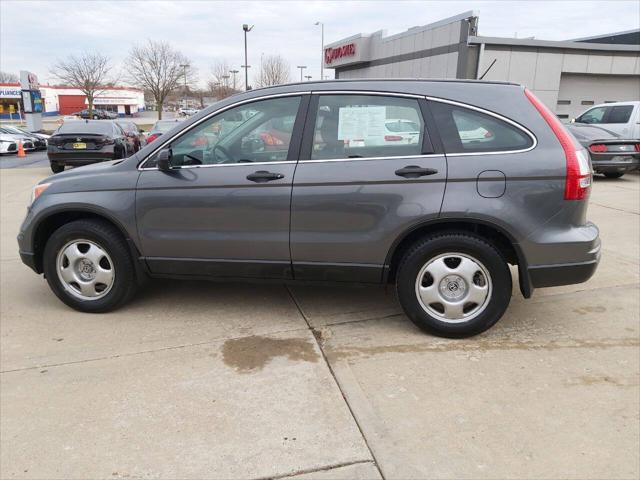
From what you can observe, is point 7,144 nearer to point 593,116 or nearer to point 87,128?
point 87,128

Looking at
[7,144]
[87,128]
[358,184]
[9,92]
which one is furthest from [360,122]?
[9,92]

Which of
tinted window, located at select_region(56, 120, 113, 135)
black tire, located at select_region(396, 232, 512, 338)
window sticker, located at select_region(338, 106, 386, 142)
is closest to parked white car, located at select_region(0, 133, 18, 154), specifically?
tinted window, located at select_region(56, 120, 113, 135)

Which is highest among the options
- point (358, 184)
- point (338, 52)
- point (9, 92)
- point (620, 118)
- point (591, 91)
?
point (338, 52)

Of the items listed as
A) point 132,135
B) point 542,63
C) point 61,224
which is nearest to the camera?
point 61,224

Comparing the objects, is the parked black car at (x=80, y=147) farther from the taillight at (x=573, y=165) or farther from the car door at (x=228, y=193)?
the taillight at (x=573, y=165)

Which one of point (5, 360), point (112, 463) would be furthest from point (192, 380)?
point (5, 360)

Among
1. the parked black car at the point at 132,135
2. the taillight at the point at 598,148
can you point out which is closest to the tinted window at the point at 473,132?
the taillight at the point at 598,148

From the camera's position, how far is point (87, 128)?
1334cm

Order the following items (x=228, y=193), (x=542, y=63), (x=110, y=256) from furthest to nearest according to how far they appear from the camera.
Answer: (x=542, y=63)
(x=110, y=256)
(x=228, y=193)

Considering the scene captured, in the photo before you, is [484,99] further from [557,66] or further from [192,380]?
[557,66]

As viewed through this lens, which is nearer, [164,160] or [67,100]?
[164,160]

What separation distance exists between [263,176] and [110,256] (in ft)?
4.62

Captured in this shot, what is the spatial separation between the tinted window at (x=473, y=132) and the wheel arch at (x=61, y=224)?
8.07 feet

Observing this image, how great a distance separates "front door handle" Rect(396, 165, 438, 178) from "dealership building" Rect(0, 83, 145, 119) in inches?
2998
